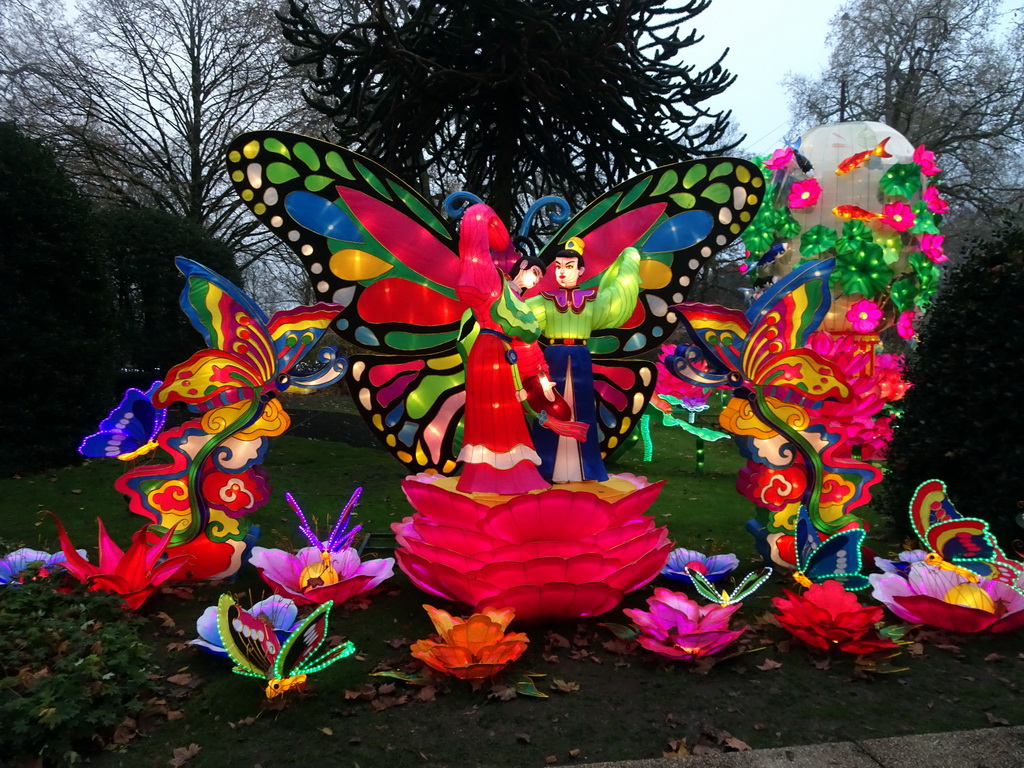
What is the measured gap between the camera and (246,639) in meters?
3.09

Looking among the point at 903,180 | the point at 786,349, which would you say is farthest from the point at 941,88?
the point at 786,349

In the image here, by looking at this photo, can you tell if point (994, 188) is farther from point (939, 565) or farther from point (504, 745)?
point (504, 745)

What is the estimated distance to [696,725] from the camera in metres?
2.95

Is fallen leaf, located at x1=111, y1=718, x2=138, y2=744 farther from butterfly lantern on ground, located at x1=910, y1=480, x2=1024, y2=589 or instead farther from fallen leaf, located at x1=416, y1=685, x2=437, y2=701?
butterfly lantern on ground, located at x1=910, y1=480, x2=1024, y2=589

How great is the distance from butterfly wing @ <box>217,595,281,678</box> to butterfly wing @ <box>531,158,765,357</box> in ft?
9.26

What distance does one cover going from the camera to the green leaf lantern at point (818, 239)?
30.4ft

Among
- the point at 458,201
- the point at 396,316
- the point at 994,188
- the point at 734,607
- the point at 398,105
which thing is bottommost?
the point at 734,607

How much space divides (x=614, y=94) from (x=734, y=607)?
5243 mm

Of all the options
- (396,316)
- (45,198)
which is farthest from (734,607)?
(45,198)

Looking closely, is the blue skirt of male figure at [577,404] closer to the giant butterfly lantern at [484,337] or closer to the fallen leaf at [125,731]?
the giant butterfly lantern at [484,337]

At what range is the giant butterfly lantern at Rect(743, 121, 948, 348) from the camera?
911 centimetres

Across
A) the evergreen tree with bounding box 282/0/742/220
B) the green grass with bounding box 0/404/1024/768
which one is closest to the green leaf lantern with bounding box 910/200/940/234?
the evergreen tree with bounding box 282/0/742/220

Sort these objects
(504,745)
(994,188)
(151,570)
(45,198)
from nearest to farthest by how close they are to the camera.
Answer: (504,745), (151,570), (45,198), (994,188)

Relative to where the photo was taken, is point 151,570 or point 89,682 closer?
point 89,682
